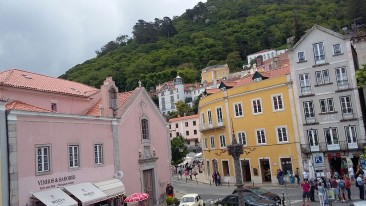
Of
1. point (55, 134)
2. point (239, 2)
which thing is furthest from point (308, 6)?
point (55, 134)

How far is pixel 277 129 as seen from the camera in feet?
129

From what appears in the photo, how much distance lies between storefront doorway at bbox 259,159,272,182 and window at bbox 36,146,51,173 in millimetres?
26183

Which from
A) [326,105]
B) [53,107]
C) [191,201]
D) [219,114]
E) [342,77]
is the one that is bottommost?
[191,201]

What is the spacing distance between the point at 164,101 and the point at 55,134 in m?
101

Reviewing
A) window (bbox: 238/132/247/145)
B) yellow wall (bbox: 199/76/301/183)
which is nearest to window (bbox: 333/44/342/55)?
yellow wall (bbox: 199/76/301/183)

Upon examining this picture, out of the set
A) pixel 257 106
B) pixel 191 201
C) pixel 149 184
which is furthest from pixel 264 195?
pixel 257 106

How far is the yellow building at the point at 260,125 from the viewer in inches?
1523

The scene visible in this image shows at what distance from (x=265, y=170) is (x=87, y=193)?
79.9ft

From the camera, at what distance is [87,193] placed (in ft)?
70.7

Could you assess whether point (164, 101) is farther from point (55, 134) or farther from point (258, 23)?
point (55, 134)

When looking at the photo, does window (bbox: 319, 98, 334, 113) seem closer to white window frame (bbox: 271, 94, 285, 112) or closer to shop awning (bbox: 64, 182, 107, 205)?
white window frame (bbox: 271, 94, 285, 112)

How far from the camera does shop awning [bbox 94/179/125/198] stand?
23.4m

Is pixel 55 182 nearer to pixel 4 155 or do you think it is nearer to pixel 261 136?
pixel 4 155

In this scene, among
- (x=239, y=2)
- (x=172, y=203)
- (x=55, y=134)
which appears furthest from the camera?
(x=239, y=2)
